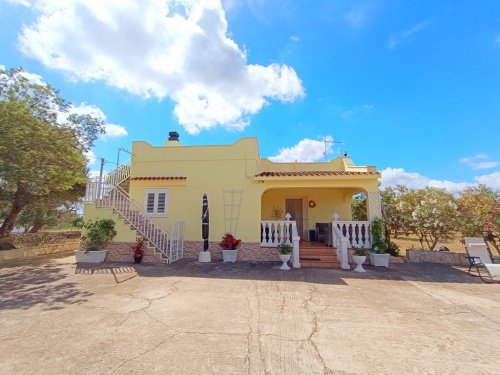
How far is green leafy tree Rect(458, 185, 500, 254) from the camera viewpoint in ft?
31.1

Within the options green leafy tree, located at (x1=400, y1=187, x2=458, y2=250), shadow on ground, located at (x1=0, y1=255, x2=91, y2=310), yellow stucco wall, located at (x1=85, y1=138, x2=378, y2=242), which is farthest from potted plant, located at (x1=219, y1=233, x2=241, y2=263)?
green leafy tree, located at (x1=400, y1=187, x2=458, y2=250)

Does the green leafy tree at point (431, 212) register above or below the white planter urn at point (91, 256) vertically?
above

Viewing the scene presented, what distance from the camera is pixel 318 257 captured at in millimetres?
9641

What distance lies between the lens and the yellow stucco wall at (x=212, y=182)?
10391 mm

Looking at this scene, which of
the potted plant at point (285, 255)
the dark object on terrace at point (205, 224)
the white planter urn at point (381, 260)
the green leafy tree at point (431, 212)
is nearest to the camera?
the potted plant at point (285, 255)

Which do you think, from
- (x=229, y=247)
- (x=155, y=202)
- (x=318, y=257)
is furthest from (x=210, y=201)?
(x=318, y=257)

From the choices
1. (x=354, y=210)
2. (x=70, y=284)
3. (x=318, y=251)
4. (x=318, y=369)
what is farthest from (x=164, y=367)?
(x=354, y=210)

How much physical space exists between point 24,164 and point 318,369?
37.7ft

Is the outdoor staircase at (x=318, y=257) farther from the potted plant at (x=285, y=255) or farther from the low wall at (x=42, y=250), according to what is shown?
the low wall at (x=42, y=250)

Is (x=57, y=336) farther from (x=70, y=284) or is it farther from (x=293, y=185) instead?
(x=293, y=185)

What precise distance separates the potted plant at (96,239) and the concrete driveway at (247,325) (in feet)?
8.16

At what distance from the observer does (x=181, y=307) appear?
16.0ft

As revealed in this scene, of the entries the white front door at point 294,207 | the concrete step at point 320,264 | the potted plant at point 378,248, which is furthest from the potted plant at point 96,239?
the potted plant at point 378,248

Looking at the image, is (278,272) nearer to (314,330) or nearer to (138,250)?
(314,330)
